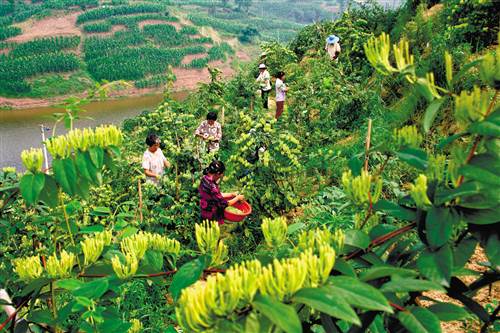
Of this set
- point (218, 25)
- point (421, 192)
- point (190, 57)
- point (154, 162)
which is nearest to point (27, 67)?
point (190, 57)

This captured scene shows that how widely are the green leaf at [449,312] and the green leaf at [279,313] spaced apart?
28 centimetres

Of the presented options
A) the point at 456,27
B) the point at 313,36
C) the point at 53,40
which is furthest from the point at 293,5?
the point at 456,27

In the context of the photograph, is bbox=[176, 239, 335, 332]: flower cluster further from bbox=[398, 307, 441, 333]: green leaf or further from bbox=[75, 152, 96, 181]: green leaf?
bbox=[75, 152, 96, 181]: green leaf

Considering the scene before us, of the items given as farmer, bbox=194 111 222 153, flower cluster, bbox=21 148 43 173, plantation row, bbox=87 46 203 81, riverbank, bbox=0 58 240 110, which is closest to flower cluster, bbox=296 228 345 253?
flower cluster, bbox=21 148 43 173

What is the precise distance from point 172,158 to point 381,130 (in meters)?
2.27

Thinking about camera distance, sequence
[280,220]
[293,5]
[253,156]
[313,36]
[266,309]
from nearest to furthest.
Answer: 1. [266,309]
2. [280,220]
3. [253,156]
4. [313,36]
5. [293,5]

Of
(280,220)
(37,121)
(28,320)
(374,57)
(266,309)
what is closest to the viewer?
(266,309)

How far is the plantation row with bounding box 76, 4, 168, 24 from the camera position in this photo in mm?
46097

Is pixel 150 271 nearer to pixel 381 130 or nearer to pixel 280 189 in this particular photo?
pixel 280 189

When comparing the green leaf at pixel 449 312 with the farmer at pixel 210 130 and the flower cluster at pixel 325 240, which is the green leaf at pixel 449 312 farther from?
the farmer at pixel 210 130

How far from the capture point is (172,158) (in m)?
4.50

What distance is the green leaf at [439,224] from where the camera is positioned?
617 millimetres

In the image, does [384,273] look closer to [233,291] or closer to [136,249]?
[233,291]

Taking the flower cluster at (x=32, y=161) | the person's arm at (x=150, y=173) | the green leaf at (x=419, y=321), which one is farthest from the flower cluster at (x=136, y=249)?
the person's arm at (x=150, y=173)
